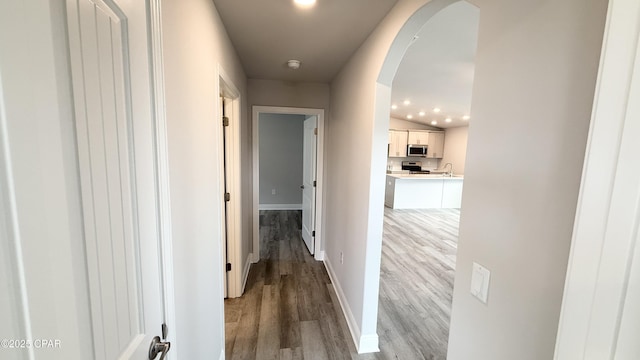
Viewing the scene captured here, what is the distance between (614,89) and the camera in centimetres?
45

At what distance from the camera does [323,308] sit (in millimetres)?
2533

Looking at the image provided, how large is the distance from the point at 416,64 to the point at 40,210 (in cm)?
388

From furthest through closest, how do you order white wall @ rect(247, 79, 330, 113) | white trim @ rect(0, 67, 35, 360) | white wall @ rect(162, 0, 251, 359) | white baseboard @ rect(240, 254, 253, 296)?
white wall @ rect(247, 79, 330, 113)
white baseboard @ rect(240, 254, 253, 296)
white wall @ rect(162, 0, 251, 359)
white trim @ rect(0, 67, 35, 360)

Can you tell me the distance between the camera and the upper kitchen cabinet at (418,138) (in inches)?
345

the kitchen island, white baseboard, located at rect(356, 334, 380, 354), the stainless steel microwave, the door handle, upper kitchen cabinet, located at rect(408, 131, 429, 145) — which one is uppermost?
upper kitchen cabinet, located at rect(408, 131, 429, 145)

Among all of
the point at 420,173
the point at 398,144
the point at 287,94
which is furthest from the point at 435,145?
the point at 287,94

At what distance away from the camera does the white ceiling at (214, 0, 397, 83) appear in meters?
1.59

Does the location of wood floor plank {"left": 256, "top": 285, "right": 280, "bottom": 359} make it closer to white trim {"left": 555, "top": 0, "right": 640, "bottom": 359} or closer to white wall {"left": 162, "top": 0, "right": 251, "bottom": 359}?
white wall {"left": 162, "top": 0, "right": 251, "bottom": 359}

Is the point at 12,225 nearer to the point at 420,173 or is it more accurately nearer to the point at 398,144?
the point at 398,144

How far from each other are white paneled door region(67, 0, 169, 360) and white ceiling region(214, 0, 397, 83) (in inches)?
42.3

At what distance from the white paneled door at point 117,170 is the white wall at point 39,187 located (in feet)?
0.12

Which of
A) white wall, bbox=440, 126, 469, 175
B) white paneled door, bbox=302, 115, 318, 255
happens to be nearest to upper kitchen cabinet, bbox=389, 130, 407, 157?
white wall, bbox=440, 126, 469, 175

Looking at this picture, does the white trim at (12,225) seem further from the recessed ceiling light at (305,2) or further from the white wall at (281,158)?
the white wall at (281,158)

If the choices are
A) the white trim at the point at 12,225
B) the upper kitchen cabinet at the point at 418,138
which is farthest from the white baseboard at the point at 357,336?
the upper kitchen cabinet at the point at 418,138
